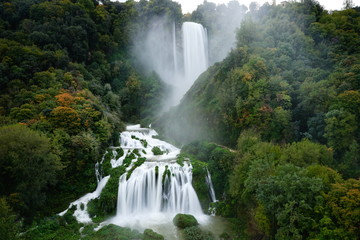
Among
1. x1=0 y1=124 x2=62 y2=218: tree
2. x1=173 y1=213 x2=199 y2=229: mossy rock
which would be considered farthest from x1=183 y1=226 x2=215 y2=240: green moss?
x1=0 y1=124 x2=62 y2=218: tree

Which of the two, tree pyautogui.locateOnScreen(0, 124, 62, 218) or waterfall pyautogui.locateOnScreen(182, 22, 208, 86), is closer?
tree pyautogui.locateOnScreen(0, 124, 62, 218)

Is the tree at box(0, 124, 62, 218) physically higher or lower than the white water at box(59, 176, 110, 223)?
higher

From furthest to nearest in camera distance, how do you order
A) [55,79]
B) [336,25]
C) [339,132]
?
Result: [336,25], [55,79], [339,132]

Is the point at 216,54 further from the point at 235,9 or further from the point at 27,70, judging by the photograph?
the point at 27,70

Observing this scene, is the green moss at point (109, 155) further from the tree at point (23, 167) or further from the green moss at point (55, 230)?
the tree at point (23, 167)

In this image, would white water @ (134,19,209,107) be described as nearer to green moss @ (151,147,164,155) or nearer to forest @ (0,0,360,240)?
forest @ (0,0,360,240)

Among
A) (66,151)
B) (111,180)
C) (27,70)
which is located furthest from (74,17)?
(111,180)
